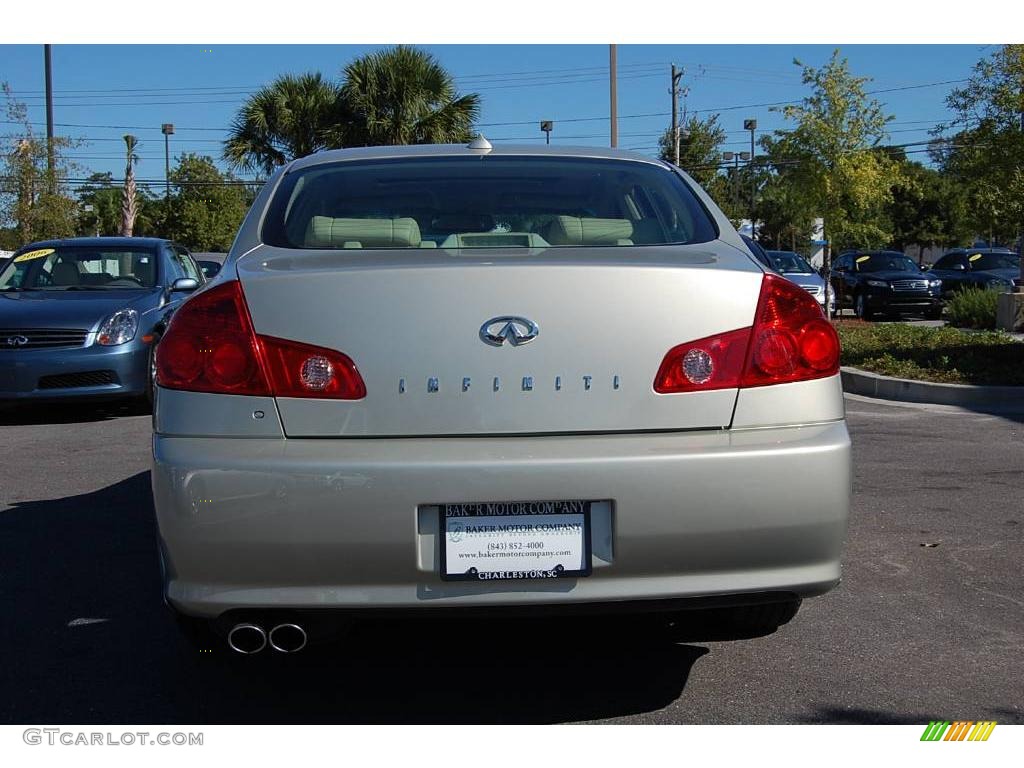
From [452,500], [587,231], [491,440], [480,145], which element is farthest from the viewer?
[480,145]

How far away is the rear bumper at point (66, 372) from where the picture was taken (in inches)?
382

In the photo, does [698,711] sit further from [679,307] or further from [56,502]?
[56,502]

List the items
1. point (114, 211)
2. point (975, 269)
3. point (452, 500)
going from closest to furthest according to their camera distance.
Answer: point (452, 500), point (975, 269), point (114, 211)

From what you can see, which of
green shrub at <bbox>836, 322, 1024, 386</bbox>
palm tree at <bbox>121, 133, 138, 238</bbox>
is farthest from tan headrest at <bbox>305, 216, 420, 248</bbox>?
palm tree at <bbox>121, 133, 138, 238</bbox>

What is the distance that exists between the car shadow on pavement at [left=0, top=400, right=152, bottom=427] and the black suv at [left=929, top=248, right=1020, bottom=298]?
19.5m

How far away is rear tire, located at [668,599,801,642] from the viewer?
11.7 ft

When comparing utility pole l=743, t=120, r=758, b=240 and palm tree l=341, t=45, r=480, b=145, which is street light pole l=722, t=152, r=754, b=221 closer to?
utility pole l=743, t=120, r=758, b=240

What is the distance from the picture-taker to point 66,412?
35.8 ft

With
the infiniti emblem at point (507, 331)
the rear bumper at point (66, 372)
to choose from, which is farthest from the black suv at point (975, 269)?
the infiniti emblem at point (507, 331)

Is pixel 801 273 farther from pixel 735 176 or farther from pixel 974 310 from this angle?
pixel 735 176

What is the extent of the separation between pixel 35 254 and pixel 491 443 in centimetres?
923

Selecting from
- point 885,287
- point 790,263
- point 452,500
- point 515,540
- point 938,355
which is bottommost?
point 938,355

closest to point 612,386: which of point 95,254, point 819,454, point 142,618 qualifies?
point 819,454
